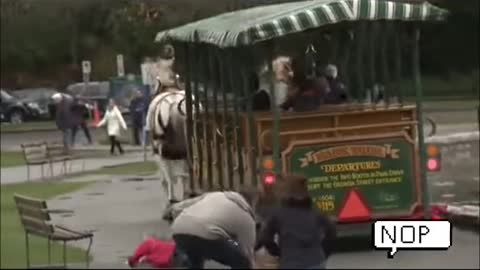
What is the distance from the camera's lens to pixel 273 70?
3.16m

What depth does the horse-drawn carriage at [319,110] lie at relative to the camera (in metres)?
3.04

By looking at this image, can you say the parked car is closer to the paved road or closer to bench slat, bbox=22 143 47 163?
the paved road

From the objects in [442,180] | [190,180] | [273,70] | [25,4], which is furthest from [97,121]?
[442,180]

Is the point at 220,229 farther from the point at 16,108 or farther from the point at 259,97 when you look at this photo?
the point at 16,108

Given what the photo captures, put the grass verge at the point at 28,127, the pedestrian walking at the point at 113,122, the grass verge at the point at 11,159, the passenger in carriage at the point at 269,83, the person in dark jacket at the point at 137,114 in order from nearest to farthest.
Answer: the passenger in carriage at the point at 269,83
the pedestrian walking at the point at 113,122
the person in dark jacket at the point at 137,114
the grass verge at the point at 28,127
the grass verge at the point at 11,159

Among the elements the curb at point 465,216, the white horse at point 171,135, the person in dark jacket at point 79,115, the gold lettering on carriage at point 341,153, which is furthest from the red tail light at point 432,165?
the person in dark jacket at point 79,115

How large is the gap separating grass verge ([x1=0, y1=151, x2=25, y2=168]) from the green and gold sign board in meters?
1.65

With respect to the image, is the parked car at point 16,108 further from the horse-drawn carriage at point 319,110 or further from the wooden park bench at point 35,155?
the wooden park bench at point 35,155

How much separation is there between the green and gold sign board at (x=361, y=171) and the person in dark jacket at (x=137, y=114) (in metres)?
0.42

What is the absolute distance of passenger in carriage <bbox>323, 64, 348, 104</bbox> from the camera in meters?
Answer: 3.40

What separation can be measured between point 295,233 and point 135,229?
1.58m

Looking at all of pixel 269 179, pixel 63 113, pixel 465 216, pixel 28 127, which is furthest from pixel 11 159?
pixel 269 179

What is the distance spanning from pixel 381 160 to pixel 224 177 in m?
0.75

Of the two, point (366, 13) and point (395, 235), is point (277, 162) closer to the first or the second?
point (366, 13)
